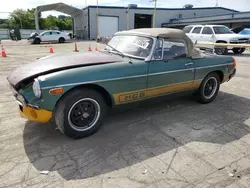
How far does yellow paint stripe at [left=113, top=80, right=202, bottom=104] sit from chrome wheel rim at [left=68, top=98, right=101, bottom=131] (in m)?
0.38

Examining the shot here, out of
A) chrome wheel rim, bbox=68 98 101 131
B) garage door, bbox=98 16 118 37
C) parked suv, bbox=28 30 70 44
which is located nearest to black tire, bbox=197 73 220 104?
chrome wheel rim, bbox=68 98 101 131

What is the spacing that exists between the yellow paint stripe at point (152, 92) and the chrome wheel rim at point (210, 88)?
1.43 feet

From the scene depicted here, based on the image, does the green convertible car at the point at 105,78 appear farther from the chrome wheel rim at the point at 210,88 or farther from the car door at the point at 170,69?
the chrome wheel rim at the point at 210,88

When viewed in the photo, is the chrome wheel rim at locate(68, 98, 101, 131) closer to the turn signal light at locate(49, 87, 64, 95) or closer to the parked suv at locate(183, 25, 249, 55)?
the turn signal light at locate(49, 87, 64, 95)

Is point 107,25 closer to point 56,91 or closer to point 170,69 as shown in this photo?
point 170,69

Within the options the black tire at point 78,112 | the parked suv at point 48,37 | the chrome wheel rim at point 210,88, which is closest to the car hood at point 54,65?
the black tire at point 78,112

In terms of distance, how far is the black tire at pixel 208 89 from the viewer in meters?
4.75

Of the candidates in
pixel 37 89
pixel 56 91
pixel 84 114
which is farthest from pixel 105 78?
pixel 37 89

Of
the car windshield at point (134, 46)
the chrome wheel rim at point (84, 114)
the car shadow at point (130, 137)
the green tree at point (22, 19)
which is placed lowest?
the car shadow at point (130, 137)

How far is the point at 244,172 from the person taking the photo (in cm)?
260

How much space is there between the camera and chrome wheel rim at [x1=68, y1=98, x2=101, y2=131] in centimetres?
314

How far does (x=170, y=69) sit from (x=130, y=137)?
1522 mm

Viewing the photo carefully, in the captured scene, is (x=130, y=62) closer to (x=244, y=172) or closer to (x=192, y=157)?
(x=192, y=157)

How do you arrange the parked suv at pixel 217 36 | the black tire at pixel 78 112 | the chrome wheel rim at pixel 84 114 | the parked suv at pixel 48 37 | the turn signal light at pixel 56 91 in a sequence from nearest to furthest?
the turn signal light at pixel 56 91, the black tire at pixel 78 112, the chrome wheel rim at pixel 84 114, the parked suv at pixel 217 36, the parked suv at pixel 48 37
